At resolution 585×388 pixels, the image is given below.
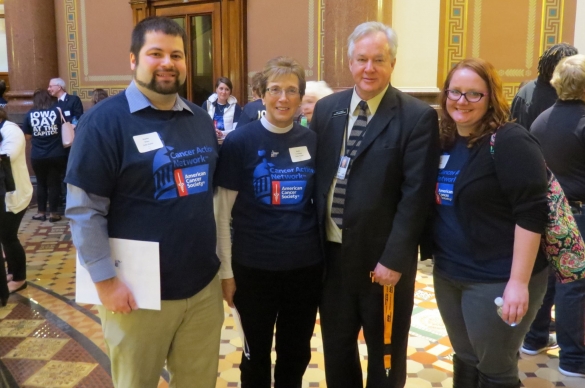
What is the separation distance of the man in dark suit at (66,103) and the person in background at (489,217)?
5.44m

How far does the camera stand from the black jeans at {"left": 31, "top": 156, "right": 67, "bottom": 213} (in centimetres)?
606

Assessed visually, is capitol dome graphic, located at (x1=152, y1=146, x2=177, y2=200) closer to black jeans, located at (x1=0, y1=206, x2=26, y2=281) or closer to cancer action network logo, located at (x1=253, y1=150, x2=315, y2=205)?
cancer action network logo, located at (x1=253, y1=150, x2=315, y2=205)

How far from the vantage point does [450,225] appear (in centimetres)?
175

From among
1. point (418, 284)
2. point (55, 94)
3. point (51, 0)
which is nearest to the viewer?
point (418, 284)

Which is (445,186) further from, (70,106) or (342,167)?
(70,106)

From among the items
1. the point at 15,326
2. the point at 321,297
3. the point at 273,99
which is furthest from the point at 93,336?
the point at 273,99

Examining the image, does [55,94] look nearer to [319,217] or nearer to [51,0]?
[51,0]

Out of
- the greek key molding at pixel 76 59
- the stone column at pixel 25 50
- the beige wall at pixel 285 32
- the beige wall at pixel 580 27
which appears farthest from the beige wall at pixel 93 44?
the beige wall at pixel 580 27

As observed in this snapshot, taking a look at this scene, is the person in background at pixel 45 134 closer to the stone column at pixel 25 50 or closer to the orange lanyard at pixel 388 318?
the stone column at pixel 25 50

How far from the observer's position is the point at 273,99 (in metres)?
1.86

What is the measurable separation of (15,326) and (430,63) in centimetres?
396

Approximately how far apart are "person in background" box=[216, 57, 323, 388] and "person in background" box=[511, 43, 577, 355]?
1.48 metres

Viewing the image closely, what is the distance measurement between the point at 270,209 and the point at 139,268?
51 cm

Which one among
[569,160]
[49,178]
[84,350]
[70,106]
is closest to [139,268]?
[84,350]
